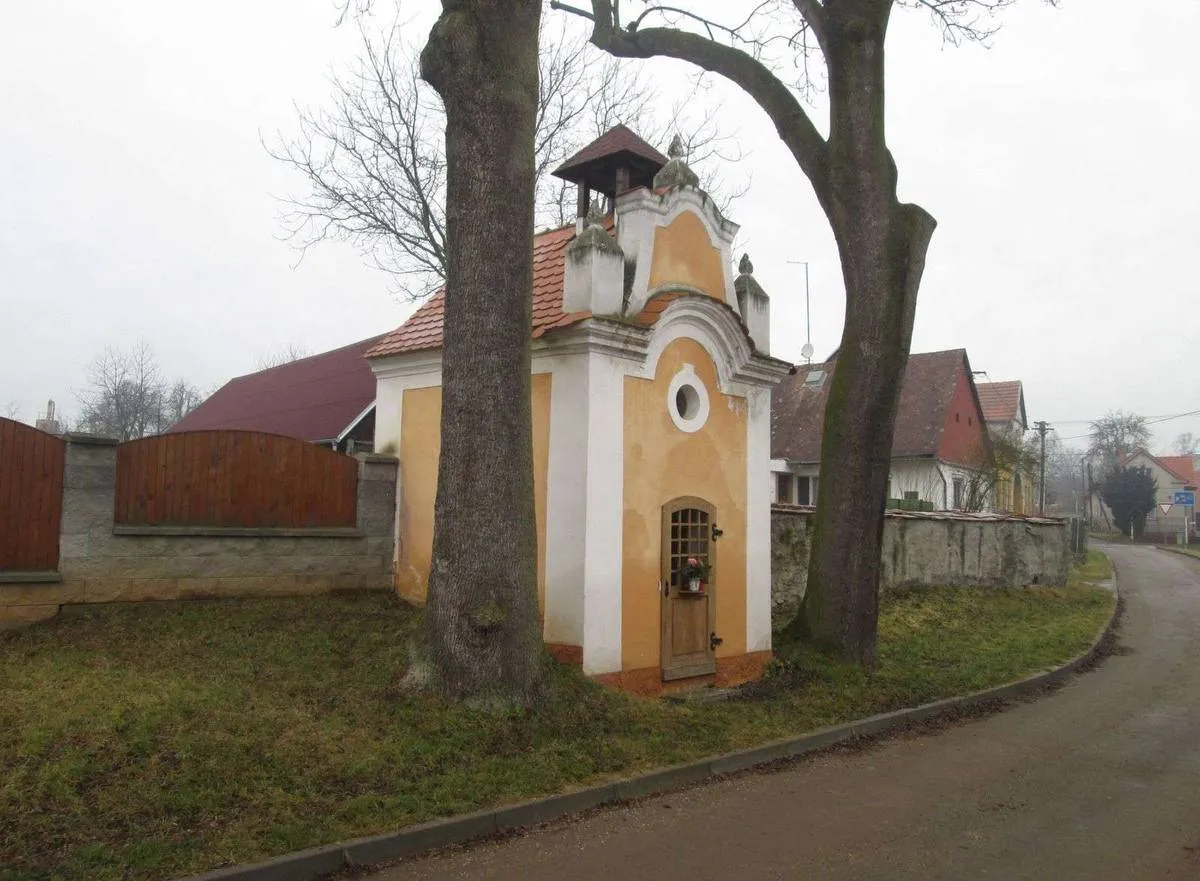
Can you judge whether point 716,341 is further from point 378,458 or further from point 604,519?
point 378,458

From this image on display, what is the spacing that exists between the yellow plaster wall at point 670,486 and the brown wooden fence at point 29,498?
5624mm

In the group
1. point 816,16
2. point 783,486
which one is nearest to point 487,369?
point 816,16

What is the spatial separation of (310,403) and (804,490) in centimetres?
1701

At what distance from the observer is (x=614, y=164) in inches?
467

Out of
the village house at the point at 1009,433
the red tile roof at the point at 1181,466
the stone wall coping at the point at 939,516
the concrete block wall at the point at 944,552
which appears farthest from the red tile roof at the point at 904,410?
the red tile roof at the point at 1181,466

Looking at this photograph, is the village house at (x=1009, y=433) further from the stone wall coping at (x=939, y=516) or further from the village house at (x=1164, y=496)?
the village house at (x=1164, y=496)

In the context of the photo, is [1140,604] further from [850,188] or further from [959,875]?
[959,875]

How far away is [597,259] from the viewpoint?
934 centimetres

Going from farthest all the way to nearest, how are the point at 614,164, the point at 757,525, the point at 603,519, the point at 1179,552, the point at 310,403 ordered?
the point at 1179,552
the point at 310,403
the point at 614,164
the point at 757,525
the point at 603,519

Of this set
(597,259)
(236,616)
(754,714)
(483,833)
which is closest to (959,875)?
(483,833)

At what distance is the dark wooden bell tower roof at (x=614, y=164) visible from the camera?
1166cm

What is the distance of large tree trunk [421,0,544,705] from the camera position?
23.9 feet

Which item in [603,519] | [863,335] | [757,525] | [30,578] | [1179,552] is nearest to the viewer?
[30,578]

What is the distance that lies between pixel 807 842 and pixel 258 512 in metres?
7.17
